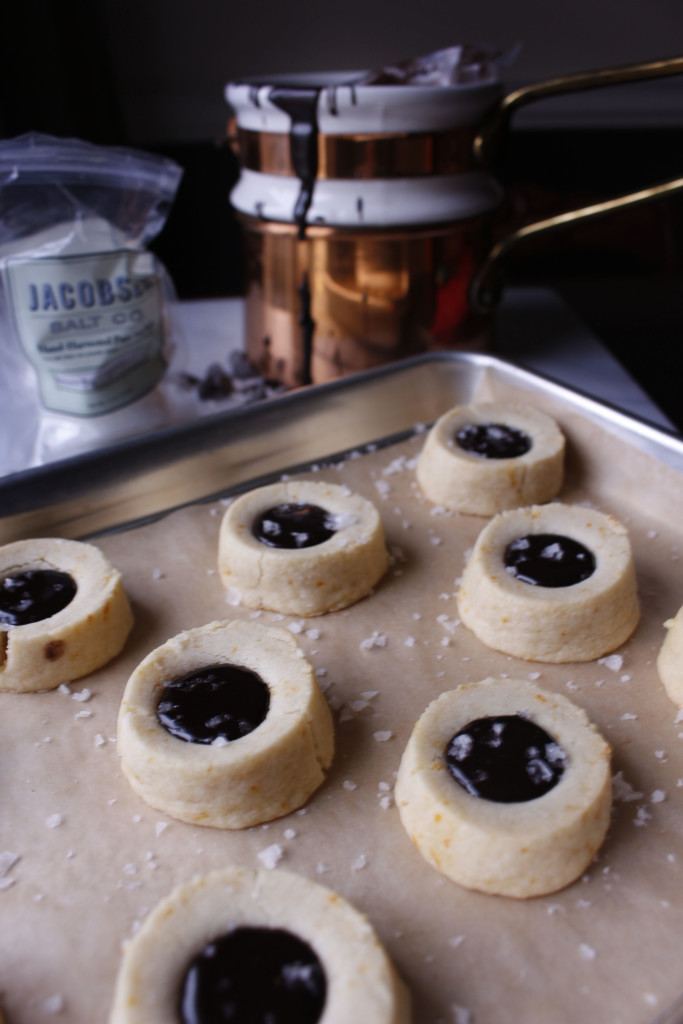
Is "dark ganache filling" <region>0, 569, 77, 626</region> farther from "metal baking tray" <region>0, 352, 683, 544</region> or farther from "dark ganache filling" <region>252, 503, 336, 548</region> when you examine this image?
"dark ganache filling" <region>252, 503, 336, 548</region>

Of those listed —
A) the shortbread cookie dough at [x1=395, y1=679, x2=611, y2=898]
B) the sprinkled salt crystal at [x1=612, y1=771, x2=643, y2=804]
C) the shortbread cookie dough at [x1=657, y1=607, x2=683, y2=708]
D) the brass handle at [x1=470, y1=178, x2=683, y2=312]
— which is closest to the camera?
the shortbread cookie dough at [x1=395, y1=679, x2=611, y2=898]

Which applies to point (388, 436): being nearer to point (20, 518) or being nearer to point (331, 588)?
point (331, 588)

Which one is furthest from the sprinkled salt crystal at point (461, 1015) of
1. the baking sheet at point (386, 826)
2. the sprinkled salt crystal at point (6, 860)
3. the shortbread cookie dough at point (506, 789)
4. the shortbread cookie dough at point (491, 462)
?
the shortbread cookie dough at point (491, 462)

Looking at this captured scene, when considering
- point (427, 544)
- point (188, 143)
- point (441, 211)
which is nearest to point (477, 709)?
point (427, 544)

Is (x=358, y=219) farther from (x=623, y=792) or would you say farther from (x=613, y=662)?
(x=623, y=792)

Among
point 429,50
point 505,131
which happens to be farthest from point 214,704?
point 429,50

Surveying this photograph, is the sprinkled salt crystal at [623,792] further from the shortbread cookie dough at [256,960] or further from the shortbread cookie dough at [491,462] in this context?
the shortbread cookie dough at [491,462]

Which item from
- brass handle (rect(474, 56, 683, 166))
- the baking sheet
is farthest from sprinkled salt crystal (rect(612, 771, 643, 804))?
brass handle (rect(474, 56, 683, 166))
